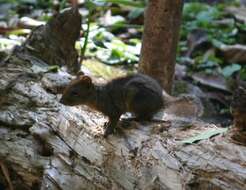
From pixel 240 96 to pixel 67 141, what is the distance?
1805 millimetres

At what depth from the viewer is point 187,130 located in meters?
4.87

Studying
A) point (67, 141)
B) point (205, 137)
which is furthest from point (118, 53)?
point (205, 137)

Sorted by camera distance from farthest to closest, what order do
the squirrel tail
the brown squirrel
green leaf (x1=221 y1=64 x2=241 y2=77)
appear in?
green leaf (x1=221 y1=64 x2=241 y2=77)
the squirrel tail
the brown squirrel

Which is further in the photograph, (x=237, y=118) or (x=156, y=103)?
(x=156, y=103)

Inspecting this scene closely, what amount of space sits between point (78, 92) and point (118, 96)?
45cm

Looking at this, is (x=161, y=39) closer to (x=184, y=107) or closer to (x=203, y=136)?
(x=184, y=107)

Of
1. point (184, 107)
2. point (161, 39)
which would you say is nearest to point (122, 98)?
point (184, 107)

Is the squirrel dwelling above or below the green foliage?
above

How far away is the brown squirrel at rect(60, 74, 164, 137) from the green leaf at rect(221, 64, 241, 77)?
431 cm

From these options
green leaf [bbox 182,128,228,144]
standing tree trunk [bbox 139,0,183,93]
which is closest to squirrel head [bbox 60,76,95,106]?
green leaf [bbox 182,128,228,144]

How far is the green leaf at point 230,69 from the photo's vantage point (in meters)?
9.58

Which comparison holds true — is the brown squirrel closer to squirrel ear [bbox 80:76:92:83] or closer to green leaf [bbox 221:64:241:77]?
squirrel ear [bbox 80:76:92:83]

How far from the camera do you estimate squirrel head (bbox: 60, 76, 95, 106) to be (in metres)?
5.64

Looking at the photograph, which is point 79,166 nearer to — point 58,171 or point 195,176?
point 58,171
